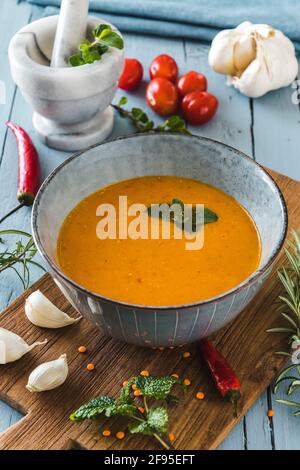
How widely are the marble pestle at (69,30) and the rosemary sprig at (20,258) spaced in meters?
0.68

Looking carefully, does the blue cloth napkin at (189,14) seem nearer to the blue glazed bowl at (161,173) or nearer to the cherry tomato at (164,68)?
the cherry tomato at (164,68)

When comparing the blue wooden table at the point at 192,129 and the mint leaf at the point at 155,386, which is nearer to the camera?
the mint leaf at the point at 155,386

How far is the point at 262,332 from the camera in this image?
6.93 feet

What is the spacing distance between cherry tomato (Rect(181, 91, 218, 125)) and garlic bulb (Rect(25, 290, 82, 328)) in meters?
1.16

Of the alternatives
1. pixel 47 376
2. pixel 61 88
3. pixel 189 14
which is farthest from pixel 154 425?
pixel 189 14

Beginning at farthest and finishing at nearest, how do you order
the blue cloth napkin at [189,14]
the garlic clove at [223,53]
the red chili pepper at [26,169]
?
the blue cloth napkin at [189,14] < the garlic clove at [223,53] < the red chili pepper at [26,169]

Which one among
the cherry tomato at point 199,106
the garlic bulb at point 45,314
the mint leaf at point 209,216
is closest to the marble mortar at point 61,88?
the cherry tomato at point 199,106

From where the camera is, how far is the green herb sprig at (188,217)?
2.19 m

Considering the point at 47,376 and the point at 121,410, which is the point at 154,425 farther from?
the point at 47,376

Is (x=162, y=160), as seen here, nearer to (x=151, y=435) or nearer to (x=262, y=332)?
(x=262, y=332)

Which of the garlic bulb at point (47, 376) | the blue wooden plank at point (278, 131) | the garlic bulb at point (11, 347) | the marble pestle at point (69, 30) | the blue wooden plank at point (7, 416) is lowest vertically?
the blue wooden plank at point (278, 131)

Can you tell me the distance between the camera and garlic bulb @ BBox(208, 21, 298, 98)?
3.01 meters

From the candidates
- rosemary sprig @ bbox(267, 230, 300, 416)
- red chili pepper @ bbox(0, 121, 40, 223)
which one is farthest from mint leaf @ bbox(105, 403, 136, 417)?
red chili pepper @ bbox(0, 121, 40, 223)

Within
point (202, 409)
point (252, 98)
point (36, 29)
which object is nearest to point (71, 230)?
point (202, 409)
